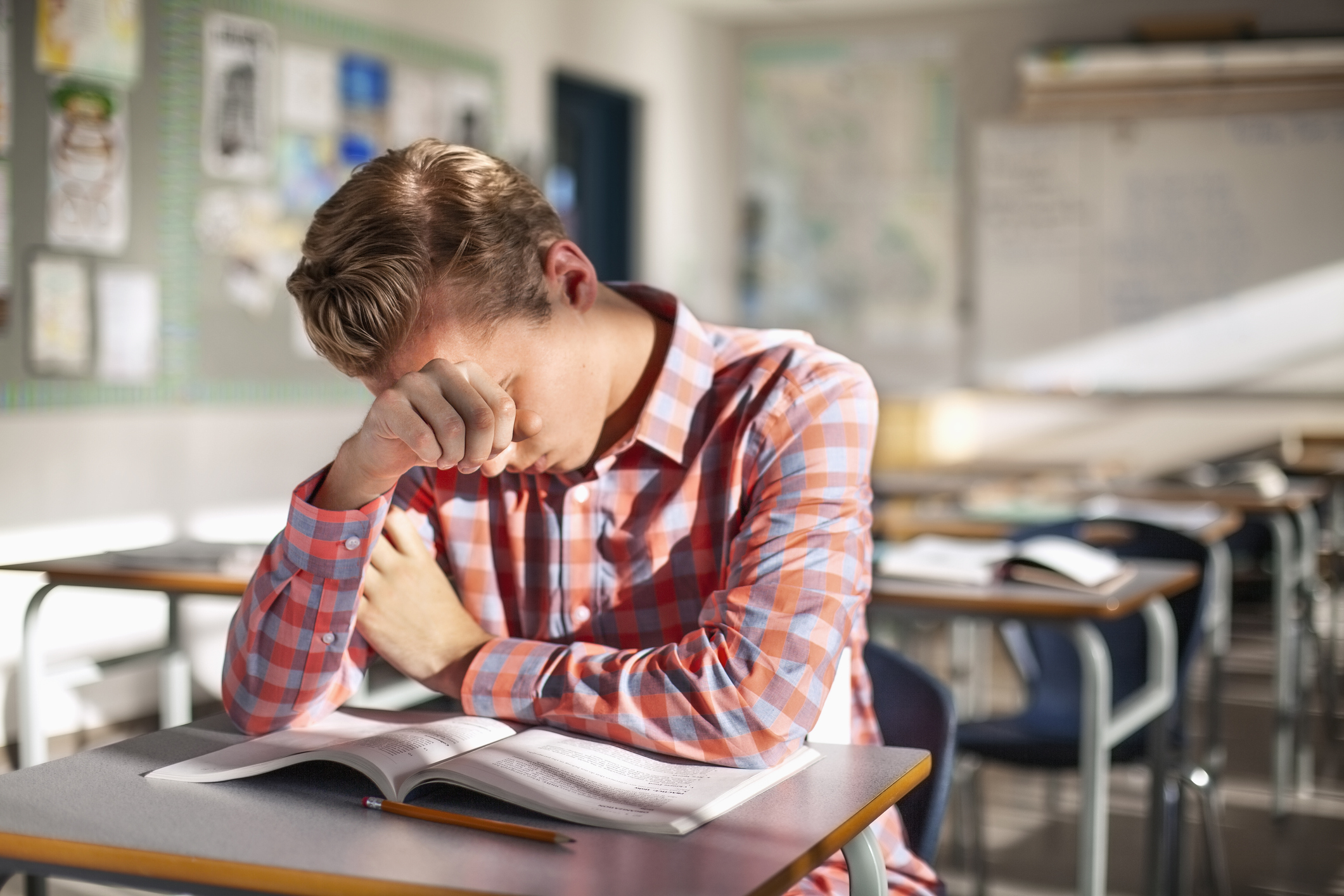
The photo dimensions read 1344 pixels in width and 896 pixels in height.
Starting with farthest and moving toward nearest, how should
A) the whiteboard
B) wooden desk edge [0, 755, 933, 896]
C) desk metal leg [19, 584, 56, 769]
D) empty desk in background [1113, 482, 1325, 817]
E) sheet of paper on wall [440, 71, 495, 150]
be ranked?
1. the whiteboard
2. sheet of paper on wall [440, 71, 495, 150]
3. empty desk in background [1113, 482, 1325, 817]
4. desk metal leg [19, 584, 56, 769]
5. wooden desk edge [0, 755, 933, 896]

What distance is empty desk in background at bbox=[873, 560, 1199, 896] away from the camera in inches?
81.8

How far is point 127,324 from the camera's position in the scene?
376cm

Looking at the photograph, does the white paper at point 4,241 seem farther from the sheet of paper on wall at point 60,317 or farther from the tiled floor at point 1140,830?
the tiled floor at point 1140,830

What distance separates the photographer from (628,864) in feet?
3.02

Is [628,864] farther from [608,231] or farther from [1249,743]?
[608,231]

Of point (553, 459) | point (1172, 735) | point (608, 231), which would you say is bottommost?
point (1172, 735)

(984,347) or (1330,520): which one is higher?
(984,347)

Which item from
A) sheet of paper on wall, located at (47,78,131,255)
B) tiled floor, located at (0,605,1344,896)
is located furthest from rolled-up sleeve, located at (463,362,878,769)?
sheet of paper on wall, located at (47,78,131,255)

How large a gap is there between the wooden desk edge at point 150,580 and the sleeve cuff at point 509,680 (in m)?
1.13

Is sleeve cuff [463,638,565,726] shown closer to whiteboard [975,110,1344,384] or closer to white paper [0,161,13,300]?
white paper [0,161,13,300]

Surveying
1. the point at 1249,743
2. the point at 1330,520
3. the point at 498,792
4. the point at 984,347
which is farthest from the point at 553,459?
the point at 984,347

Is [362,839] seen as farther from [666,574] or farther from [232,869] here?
[666,574]

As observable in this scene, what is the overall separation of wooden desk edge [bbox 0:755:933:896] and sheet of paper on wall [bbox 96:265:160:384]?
9.66 ft

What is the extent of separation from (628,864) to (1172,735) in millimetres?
1857
